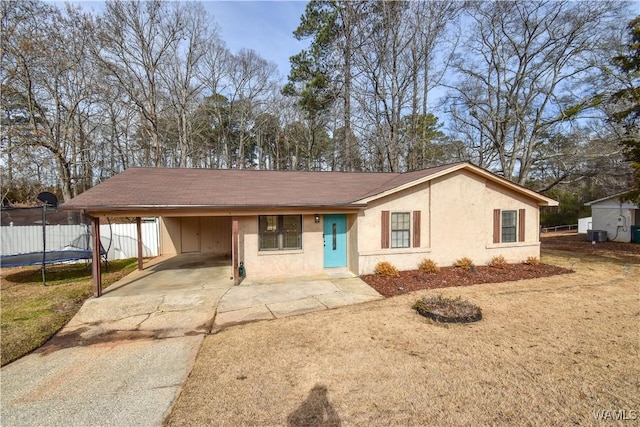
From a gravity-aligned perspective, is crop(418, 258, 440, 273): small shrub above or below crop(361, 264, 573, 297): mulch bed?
above

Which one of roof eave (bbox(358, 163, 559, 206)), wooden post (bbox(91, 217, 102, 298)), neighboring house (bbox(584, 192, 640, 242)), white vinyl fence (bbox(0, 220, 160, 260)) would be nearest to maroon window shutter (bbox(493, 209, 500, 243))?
roof eave (bbox(358, 163, 559, 206))

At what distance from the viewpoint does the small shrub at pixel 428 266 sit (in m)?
9.66

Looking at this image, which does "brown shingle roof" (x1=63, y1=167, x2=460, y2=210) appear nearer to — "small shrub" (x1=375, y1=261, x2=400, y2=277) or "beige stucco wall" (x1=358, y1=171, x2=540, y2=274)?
"beige stucco wall" (x1=358, y1=171, x2=540, y2=274)

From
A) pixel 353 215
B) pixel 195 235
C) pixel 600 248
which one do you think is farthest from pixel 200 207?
pixel 600 248

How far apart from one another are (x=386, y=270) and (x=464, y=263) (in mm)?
3058

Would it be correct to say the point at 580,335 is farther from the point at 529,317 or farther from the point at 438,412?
the point at 438,412

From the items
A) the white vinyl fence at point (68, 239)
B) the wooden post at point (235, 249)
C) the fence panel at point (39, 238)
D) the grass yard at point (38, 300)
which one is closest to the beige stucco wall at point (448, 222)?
the wooden post at point (235, 249)

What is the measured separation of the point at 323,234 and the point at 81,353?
6.87 meters

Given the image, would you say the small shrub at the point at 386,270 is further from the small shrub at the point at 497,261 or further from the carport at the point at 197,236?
the carport at the point at 197,236

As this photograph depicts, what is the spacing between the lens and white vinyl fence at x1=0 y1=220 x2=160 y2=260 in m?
12.0

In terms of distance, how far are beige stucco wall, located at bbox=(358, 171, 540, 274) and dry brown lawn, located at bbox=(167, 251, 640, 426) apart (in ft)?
10.7

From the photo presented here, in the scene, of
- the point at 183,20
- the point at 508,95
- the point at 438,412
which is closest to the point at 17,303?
the point at 438,412

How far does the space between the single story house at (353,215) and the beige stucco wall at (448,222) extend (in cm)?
4

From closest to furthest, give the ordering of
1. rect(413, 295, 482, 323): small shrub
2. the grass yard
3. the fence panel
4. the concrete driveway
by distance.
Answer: the concrete driveway → the grass yard → rect(413, 295, 482, 323): small shrub → the fence panel
